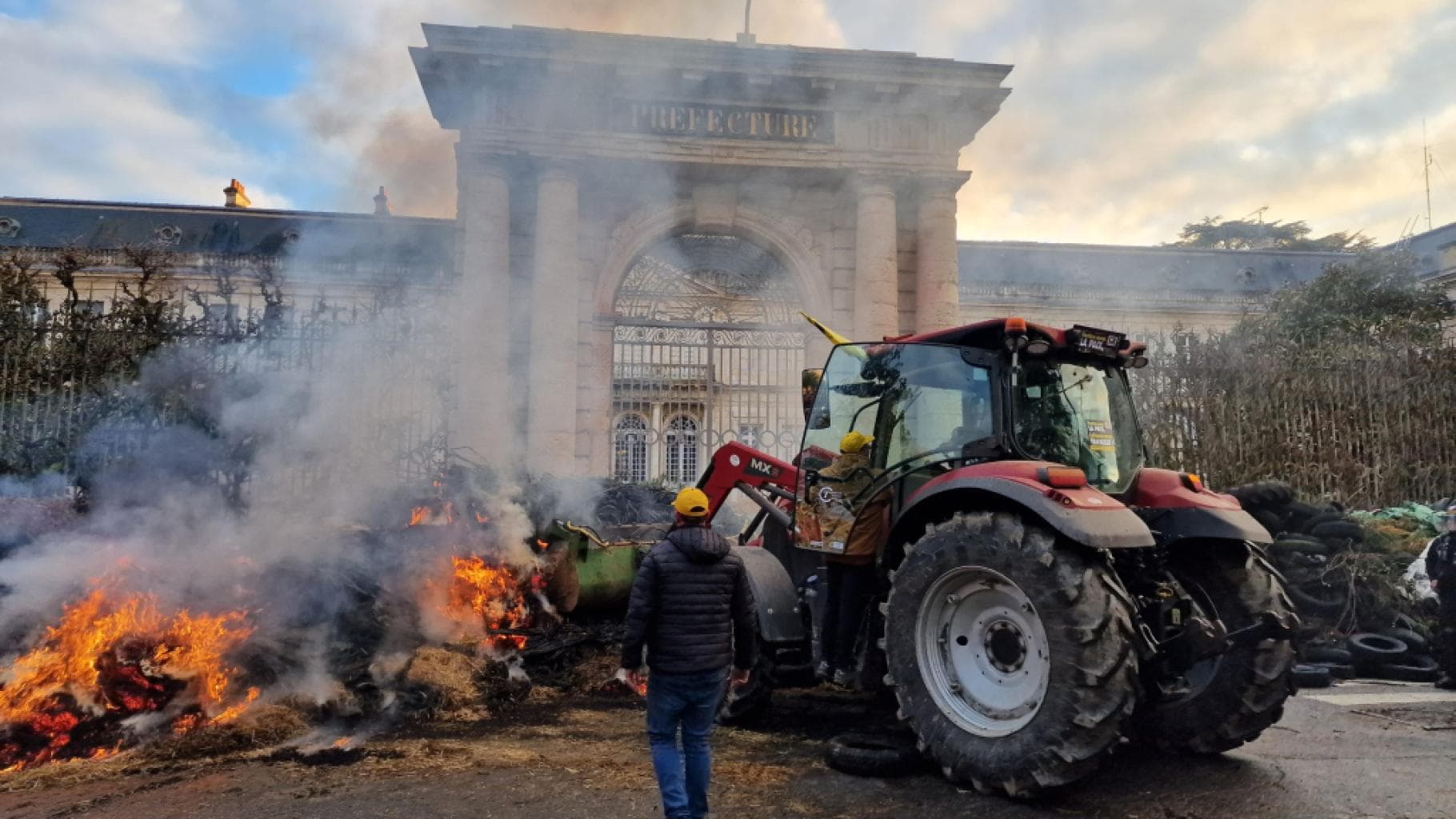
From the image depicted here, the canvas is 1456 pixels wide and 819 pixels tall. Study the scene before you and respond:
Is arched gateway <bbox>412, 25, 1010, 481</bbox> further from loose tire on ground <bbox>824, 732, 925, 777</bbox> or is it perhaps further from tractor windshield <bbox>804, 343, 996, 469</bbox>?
loose tire on ground <bbox>824, 732, 925, 777</bbox>

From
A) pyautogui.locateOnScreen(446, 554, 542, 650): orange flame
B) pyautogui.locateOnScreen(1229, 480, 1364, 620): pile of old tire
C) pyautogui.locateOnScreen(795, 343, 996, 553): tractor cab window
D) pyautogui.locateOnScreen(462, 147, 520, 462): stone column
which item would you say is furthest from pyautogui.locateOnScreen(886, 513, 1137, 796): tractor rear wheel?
pyautogui.locateOnScreen(462, 147, 520, 462): stone column

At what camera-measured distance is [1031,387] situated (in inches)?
180

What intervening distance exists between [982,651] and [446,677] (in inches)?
150

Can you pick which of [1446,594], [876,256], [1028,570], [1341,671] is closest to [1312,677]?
[1341,671]

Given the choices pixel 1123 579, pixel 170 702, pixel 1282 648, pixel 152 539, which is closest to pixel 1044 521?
pixel 1123 579

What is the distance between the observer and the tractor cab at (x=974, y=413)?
449 cm

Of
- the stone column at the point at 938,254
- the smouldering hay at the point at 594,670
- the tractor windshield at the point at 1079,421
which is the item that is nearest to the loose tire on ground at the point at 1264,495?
the tractor windshield at the point at 1079,421

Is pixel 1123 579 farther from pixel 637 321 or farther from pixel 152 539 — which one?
pixel 637 321

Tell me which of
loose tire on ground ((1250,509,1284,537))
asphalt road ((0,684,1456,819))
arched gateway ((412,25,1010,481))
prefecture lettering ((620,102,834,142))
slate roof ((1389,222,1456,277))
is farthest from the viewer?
slate roof ((1389,222,1456,277))

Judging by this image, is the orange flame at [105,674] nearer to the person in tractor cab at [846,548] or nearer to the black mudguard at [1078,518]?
the person in tractor cab at [846,548]

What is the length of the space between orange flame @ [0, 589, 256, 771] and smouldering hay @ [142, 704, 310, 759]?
0.15 m

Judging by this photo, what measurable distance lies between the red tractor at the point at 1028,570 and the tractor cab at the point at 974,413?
12 millimetres

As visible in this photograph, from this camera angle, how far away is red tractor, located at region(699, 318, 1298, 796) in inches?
140

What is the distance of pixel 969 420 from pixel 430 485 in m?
6.51
